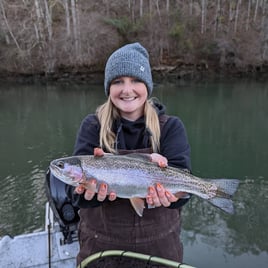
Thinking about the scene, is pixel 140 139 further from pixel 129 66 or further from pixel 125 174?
pixel 129 66

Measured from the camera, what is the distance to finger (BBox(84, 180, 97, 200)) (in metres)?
2.31

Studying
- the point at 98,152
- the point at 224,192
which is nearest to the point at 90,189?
the point at 98,152

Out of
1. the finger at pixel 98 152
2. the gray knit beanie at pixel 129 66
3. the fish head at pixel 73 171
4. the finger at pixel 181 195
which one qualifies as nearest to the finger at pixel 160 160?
the finger at pixel 181 195

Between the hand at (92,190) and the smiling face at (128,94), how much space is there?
67cm

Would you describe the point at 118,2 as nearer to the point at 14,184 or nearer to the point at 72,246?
the point at 14,184

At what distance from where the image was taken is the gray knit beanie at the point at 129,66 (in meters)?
2.57

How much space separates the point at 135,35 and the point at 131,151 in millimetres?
32452

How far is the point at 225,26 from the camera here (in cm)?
3478

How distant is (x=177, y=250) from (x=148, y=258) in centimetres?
53

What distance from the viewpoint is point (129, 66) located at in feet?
8.43

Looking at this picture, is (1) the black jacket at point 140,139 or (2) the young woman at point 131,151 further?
(1) the black jacket at point 140,139

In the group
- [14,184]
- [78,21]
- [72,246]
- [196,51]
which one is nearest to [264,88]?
[196,51]

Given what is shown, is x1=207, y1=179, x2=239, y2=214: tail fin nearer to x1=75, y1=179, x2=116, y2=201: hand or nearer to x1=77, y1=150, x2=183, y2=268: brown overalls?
x1=77, y1=150, x2=183, y2=268: brown overalls

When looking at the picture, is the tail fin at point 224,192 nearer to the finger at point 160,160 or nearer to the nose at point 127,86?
the finger at point 160,160
